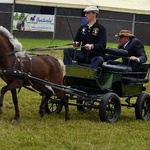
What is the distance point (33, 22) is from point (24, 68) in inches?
911

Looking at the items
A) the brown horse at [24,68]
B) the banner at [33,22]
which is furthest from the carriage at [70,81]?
the banner at [33,22]

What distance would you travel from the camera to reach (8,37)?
824 centimetres

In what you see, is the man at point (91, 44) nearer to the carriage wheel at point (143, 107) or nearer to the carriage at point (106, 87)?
the carriage at point (106, 87)

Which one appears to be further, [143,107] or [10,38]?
[143,107]

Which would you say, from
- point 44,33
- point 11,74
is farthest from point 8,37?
point 44,33

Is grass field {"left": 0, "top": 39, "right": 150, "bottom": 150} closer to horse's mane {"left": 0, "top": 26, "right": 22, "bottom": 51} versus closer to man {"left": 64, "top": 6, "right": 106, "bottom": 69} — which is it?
man {"left": 64, "top": 6, "right": 106, "bottom": 69}

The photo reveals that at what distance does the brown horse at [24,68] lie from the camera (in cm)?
819

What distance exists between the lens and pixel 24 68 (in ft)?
27.5

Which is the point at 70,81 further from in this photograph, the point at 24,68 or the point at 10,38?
the point at 10,38

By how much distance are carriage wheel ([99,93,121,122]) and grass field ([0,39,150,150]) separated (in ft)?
0.45

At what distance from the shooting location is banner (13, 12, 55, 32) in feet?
99.9

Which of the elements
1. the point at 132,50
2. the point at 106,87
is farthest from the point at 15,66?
the point at 132,50

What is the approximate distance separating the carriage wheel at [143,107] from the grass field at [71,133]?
0.17 meters

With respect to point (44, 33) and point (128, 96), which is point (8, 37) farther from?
point (44, 33)
